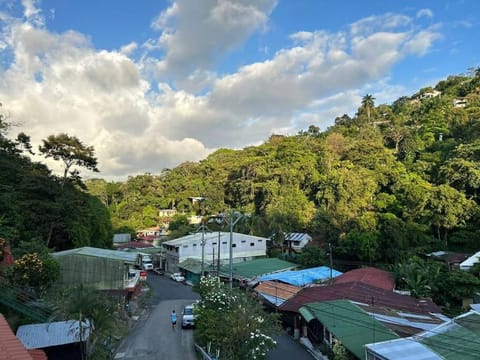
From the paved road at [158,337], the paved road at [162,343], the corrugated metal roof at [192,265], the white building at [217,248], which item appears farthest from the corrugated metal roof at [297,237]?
the paved road at [162,343]

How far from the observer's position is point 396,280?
27109mm

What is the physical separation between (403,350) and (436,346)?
1160 millimetres

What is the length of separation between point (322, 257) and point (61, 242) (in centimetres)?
2427

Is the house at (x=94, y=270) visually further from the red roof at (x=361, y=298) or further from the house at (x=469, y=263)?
the house at (x=469, y=263)

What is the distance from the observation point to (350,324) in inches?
589

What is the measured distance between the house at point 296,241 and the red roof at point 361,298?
2301 cm

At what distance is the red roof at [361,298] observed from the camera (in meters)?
18.1

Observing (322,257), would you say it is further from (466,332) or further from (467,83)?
(467,83)

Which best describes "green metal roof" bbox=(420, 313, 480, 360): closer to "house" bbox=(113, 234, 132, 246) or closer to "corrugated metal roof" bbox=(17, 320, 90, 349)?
"corrugated metal roof" bbox=(17, 320, 90, 349)

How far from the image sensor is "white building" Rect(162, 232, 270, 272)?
44.2 metres

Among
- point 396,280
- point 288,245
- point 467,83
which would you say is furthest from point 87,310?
point 467,83

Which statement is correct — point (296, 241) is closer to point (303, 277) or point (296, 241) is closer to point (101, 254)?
point (303, 277)

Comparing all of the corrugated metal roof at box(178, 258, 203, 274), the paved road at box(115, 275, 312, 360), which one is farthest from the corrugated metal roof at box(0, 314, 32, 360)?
the corrugated metal roof at box(178, 258, 203, 274)

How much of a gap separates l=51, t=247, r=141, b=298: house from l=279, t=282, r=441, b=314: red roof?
33.2 ft
